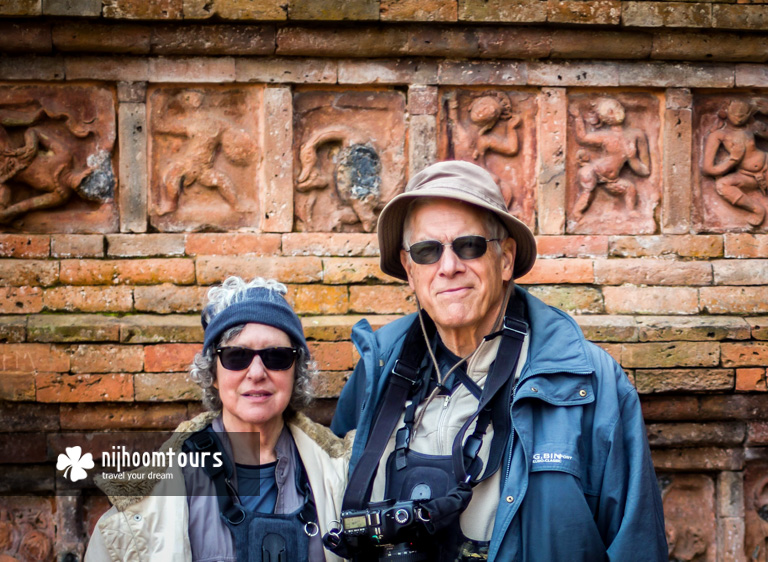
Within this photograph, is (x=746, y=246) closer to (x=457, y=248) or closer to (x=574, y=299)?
(x=574, y=299)

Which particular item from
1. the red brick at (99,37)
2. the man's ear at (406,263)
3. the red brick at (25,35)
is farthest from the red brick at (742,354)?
the red brick at (25,35)

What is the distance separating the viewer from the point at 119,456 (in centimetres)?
370

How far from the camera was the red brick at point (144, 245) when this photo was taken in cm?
450

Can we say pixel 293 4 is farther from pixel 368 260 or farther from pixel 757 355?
pixel 757 355

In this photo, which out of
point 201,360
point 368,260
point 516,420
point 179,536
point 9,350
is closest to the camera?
point 179,536

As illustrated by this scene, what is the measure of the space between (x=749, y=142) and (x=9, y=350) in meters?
5.02

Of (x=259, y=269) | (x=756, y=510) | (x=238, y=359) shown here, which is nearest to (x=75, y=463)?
(x=259, y=269)

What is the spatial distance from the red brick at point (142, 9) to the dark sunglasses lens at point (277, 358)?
9.26 ft

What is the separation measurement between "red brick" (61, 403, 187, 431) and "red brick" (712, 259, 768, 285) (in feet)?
11.9

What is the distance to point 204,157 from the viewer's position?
15.0 feet

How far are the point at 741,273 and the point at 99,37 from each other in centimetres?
447

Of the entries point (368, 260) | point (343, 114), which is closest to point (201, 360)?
point (368, 260)

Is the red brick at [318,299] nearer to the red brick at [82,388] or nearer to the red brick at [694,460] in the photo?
the red brick at [82,388]

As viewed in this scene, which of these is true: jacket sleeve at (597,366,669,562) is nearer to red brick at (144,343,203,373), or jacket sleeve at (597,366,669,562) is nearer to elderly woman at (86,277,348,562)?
elderly woman at (86,277,348,562)
